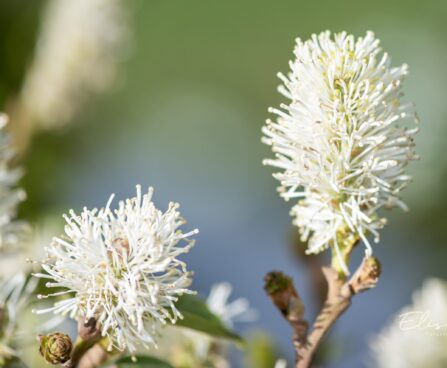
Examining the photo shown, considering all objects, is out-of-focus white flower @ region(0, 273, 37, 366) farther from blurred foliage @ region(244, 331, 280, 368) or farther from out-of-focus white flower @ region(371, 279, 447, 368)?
out-of-focus white flower @ region(371, 279, 447, 368)

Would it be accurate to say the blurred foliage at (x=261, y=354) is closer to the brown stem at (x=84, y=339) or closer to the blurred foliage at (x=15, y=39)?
the brown stem at (x=84, y=339)

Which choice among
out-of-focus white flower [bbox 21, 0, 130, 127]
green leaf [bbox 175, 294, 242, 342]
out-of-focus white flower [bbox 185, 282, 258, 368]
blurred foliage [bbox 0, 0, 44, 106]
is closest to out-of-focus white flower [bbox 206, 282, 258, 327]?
out-of-focus white flower [bbox 185, 282, 258, 368]

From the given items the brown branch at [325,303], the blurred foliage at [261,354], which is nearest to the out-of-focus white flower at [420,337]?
the blurred foliage at [261,354]

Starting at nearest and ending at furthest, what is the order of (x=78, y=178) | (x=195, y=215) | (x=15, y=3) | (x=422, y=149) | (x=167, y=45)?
1. (x=422, y=149)
2. (x=78, y=178)
3. (x=15, y=3)
4. (x=195, y=215)
5. (x=167, y=45)

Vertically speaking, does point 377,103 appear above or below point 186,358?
above

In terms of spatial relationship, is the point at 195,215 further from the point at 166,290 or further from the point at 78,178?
the point at 166,290

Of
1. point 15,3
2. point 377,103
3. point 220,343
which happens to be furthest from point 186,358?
point 15,3
